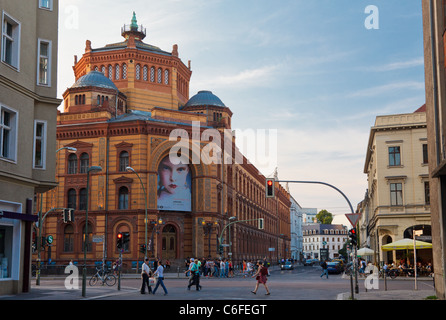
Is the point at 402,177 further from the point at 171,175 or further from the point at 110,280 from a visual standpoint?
the point at 110,280

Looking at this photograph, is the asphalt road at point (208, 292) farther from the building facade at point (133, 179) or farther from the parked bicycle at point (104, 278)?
the building facade at point (133, 179)

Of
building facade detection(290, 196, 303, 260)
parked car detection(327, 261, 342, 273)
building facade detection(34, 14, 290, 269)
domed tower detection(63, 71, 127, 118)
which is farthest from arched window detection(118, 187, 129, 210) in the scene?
building facade detection(290, 196, 303, 260)

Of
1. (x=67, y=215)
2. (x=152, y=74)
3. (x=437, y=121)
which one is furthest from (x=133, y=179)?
(x=437, y=121)

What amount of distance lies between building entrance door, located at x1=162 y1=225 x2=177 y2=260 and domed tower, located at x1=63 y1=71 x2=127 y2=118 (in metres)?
13.6

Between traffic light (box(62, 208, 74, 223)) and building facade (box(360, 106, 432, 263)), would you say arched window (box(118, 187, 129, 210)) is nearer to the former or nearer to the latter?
traffic light (box(62, 208, 74, 223))

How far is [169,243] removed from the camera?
2215 inches

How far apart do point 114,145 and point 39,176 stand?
3103 centimetres

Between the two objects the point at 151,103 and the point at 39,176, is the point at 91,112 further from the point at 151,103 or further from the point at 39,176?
the point at 39,176

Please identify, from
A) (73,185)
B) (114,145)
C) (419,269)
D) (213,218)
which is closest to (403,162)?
(419,269)

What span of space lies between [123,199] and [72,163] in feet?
21.9

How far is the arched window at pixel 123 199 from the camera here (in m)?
54.7

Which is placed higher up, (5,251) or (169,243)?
(5,251)

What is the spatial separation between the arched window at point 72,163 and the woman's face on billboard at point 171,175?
8.80 meters

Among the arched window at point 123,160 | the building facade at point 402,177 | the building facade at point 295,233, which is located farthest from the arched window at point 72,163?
the building facade at point 295,233
